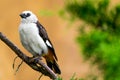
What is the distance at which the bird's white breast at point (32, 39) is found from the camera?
12.5ft

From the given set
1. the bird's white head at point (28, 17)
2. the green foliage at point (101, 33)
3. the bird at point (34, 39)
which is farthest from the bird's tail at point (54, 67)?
the green foliage at point (101, 33)

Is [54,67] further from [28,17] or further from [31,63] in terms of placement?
[31,63]

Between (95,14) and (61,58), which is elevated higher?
(95,14)

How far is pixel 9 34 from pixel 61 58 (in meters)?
0.72

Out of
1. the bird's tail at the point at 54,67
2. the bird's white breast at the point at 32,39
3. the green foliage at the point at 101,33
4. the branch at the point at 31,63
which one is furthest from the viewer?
the green foliage at the point at 101,33

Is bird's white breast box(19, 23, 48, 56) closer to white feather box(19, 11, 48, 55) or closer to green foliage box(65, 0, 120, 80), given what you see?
white feather box(19, 11, 48, 55)

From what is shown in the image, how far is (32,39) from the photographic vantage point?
397 centimetres

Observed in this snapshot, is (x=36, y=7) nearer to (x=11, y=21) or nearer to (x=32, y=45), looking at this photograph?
A: (x=11, y=21)

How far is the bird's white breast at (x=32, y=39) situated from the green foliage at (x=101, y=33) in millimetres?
362

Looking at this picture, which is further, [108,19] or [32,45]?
[108,19]

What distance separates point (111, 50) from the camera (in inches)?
163

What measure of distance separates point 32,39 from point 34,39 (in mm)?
15

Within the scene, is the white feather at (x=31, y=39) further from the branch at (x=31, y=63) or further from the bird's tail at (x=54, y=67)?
the branch at (x=31, y=63)

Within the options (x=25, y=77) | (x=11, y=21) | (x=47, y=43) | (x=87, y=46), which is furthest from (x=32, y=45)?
(x=11, y=21)
